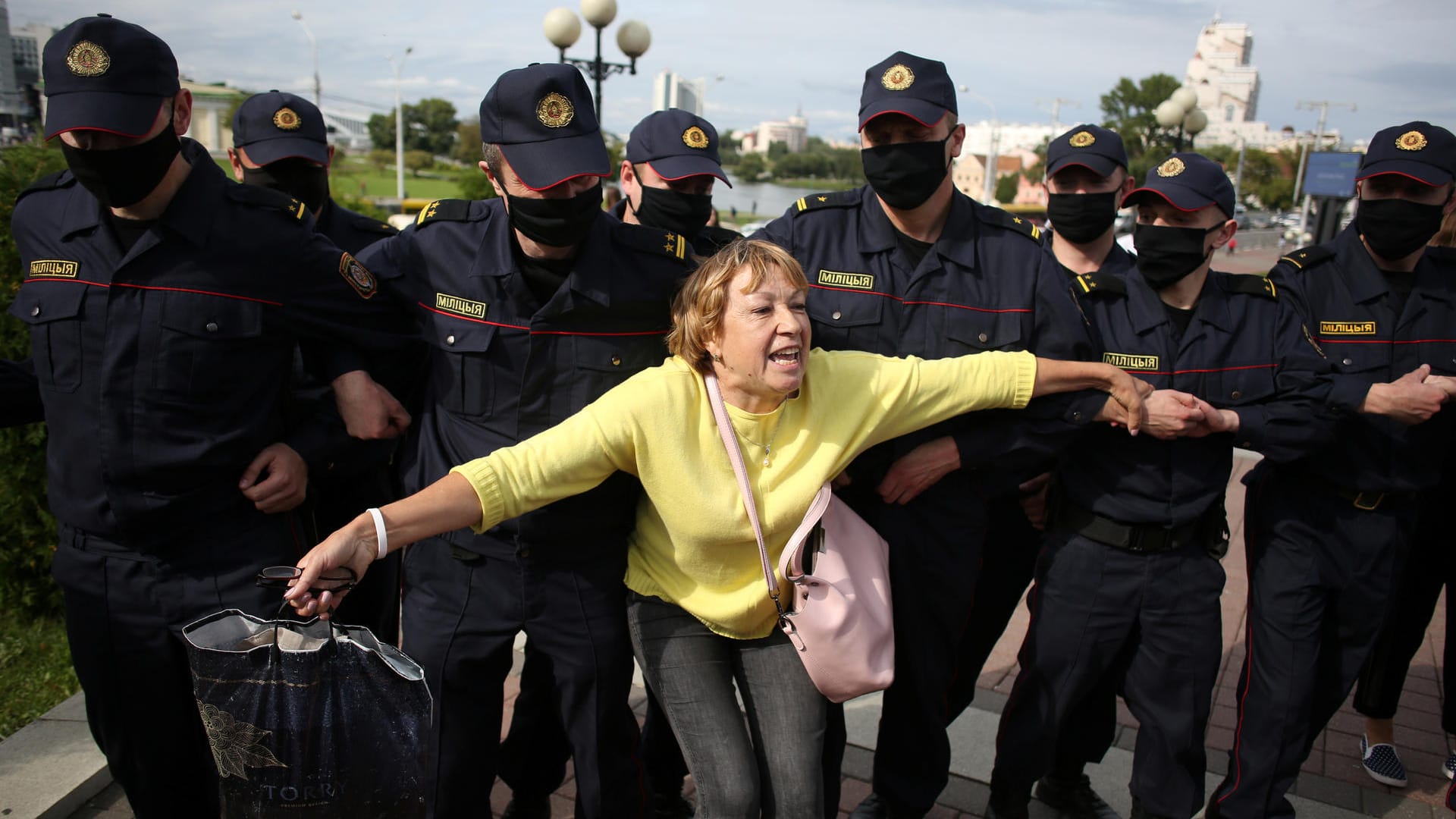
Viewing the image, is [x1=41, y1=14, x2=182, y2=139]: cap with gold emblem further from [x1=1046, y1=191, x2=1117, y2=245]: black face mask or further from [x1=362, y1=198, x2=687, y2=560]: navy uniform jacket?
[x1=1046, y1=191, x2=1117, y2=245]: black face mask

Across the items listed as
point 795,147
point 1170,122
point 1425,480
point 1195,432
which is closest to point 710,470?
point 1195,432

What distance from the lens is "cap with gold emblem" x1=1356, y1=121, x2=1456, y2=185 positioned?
348cm

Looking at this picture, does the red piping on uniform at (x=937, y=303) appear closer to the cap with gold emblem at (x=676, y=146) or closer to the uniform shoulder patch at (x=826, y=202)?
the uniform shoulder patch at (x=826, y=202)

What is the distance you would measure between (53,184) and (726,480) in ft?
6.68

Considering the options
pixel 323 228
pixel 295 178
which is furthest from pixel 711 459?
pixel 295 178

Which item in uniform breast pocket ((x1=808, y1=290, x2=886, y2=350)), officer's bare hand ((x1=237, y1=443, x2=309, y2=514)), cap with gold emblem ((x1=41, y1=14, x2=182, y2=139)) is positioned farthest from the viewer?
uniform breast pocket ((x1=808, y1=290, x2=886, y2=350))

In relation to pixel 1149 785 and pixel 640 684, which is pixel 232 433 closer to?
pixel 640 684

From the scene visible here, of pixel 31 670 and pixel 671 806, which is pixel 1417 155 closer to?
pixel 671 806

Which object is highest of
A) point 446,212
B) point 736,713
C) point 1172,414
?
point 446,212

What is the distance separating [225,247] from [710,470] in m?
1.42

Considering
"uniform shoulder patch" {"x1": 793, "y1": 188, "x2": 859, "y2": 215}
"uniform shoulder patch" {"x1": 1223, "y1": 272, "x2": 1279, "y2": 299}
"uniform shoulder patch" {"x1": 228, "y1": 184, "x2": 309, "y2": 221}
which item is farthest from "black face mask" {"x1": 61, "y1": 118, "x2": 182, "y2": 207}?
"uniform shoulder patch" {"x1": 1223, "y1": 272, "x2": 1279, "y2": 299}

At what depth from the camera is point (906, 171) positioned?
3.12 m

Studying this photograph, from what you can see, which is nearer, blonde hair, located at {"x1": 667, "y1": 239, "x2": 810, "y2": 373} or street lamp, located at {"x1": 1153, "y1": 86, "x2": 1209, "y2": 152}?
blonde hair, located at {"x1": 667, "y1": 239, "x2": 810, "y2": 373}

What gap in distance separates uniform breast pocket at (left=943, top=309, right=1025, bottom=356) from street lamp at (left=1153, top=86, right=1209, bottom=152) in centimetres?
1382
